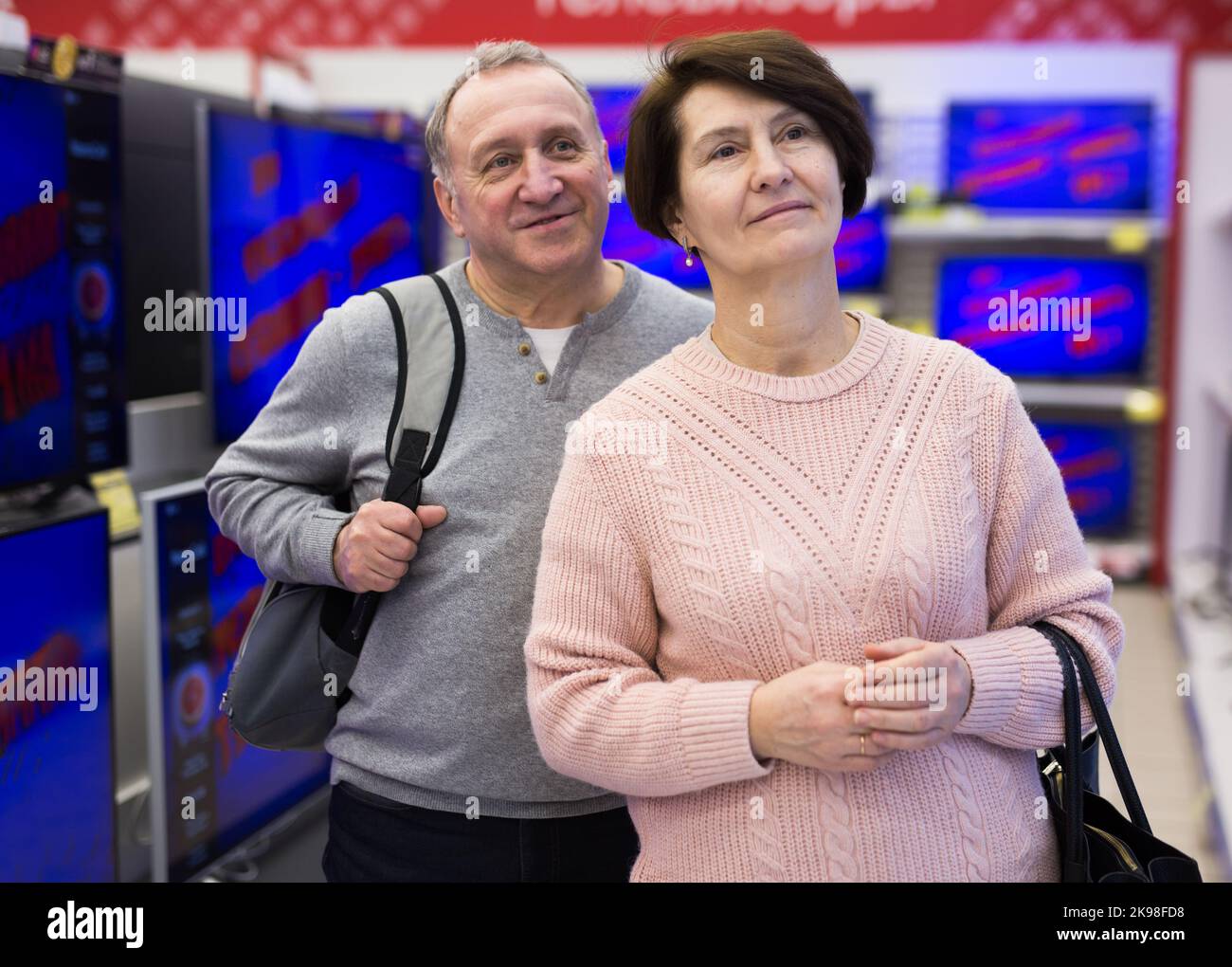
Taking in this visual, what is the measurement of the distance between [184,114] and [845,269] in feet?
10.0

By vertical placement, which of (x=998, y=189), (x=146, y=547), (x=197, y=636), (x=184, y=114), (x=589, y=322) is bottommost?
(x=197, y=636)

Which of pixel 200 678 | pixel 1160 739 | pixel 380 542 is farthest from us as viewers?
pixel 1160 739

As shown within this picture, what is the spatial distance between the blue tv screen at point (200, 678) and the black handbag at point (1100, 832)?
5.57 feet

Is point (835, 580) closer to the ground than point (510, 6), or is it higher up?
closer to the ground

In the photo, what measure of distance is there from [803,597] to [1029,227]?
181 inches

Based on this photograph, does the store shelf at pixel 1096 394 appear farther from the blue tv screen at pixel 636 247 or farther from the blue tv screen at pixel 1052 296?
the blue tv screen at pixel 636 247

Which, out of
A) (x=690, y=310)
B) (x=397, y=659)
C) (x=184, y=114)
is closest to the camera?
(x=397, y=659)

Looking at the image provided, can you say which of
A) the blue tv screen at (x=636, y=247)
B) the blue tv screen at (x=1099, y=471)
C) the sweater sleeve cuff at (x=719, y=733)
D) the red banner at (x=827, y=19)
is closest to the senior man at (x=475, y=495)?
the sweater sleeve cuff at (x=719, y=733)

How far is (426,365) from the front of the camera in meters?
1.45

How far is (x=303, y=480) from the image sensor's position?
A: 1.52 metres

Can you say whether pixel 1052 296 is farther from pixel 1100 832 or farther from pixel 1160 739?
pixel 1100 832

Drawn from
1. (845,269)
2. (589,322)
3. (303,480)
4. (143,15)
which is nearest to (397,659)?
(303,480)

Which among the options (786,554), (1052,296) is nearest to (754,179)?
(786,554)
